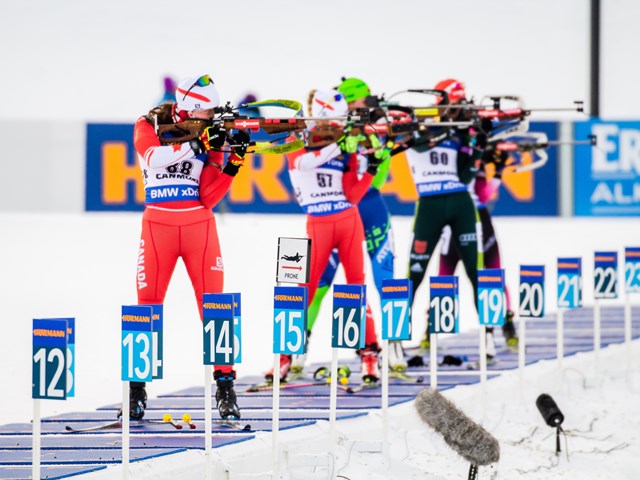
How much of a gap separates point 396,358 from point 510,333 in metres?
1.48

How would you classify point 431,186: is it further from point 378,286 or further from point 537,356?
point 537,356

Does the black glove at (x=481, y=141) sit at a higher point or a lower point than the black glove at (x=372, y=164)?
higher

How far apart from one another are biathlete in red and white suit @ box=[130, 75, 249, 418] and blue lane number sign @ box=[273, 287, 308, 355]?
76 centimetres

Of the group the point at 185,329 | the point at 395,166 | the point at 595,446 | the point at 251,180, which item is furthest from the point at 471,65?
the point at 595,446

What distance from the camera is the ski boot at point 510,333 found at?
32.6ft

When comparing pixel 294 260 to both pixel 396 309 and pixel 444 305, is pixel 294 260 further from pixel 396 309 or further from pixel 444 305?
pixel 444 305

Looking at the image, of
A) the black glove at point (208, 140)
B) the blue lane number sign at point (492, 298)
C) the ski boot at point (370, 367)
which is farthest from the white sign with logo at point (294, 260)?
the ski boot at point (370, 367)

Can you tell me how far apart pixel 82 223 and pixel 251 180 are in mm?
2064

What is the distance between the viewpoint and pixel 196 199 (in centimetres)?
722

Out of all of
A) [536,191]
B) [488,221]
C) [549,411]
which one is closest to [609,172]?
[536,191]

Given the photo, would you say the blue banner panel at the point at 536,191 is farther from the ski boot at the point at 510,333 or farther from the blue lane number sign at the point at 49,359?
the blue lane number sign at the point at 49,359

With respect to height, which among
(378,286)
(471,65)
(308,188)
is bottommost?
(378,286)

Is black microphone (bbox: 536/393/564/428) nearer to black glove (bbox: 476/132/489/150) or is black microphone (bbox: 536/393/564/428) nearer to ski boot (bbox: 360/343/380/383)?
ski boot (bbox: 360/343/380/383)

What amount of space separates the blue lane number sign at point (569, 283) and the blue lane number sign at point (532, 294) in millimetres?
389
